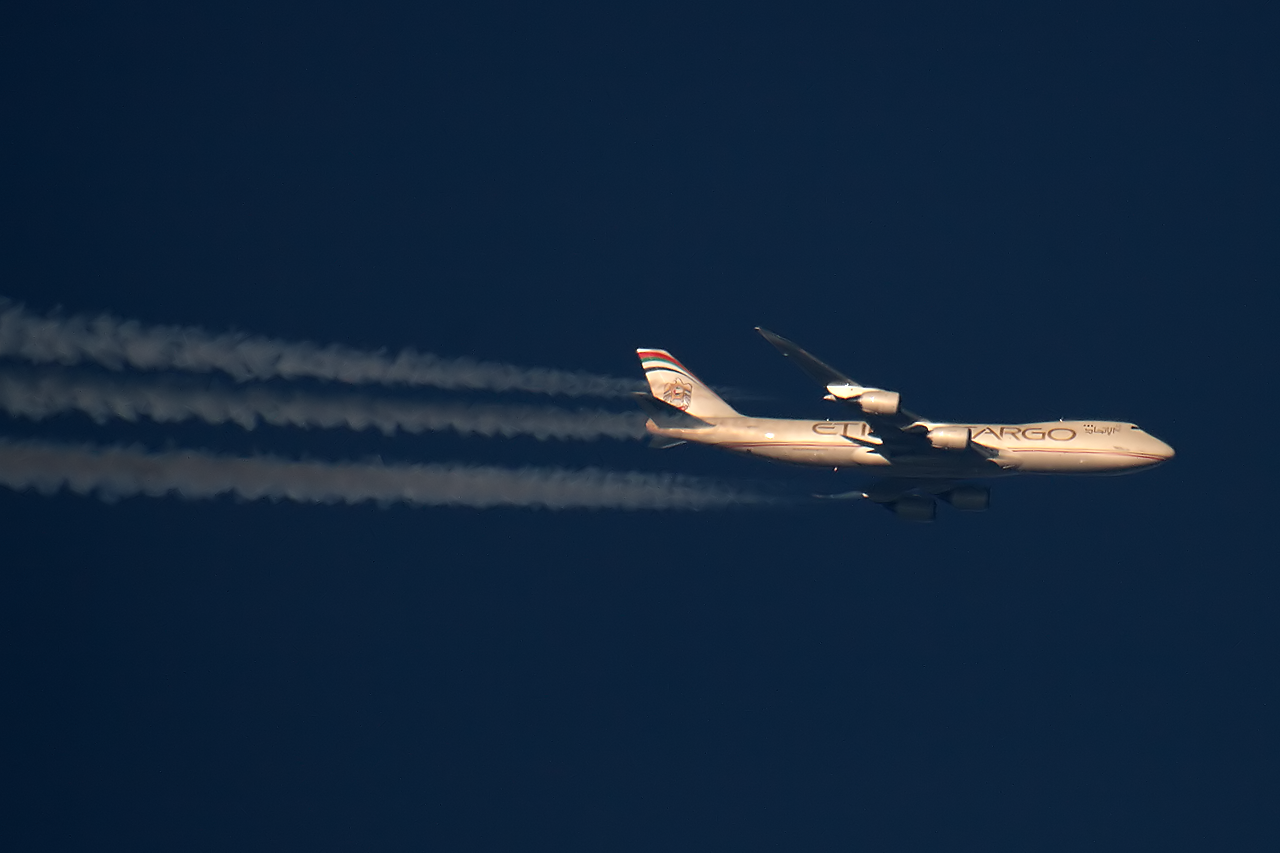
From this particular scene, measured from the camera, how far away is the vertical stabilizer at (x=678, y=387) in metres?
63.1

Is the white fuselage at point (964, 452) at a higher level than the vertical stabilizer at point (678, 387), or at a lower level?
lower

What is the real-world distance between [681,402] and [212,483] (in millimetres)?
21887

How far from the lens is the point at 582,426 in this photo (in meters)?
62.8

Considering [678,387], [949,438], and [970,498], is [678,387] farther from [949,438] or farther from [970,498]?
[970,498]

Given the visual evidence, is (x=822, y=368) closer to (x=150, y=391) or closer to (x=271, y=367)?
(x=271, y=367)

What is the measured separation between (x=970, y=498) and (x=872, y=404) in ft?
31.1

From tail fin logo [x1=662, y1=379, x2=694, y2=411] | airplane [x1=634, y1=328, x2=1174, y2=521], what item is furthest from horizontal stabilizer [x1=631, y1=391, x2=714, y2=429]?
tail fin logo [x1=662, y1=379, x2=694, y2=411]

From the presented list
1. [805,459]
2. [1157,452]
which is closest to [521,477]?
[805,459]

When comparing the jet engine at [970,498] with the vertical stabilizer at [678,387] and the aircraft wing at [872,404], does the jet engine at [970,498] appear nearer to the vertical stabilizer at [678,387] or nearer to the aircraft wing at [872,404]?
the aircraft wing at [872,404]

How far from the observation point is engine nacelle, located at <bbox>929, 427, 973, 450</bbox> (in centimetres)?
5797

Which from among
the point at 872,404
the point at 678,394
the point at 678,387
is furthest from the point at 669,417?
the point at 872,404

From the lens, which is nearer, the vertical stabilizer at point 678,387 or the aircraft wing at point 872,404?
the aircraft wing at point 872,404

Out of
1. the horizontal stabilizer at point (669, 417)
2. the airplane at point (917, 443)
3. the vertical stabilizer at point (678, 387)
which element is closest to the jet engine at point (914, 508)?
the airplane at point (917, 443)

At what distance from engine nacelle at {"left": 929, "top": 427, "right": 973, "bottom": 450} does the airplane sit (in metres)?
0.04
